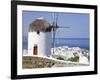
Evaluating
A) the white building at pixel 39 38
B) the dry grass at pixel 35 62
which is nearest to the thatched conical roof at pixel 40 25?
the white building at pixel 39 38

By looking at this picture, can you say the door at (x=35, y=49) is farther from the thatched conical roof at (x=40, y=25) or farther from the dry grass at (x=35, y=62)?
the thatched conical roof at (x=40, y=25)

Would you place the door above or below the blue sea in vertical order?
below

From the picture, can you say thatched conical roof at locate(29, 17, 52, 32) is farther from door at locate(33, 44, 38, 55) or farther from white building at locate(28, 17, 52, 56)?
door at locate(33, 44, 38, 55)

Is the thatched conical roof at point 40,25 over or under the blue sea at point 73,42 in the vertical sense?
over

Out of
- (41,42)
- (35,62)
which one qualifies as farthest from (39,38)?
(35,62)

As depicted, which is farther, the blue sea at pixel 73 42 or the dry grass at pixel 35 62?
the blue sea at pixel 73 42

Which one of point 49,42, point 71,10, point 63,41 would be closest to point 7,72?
point 49,42

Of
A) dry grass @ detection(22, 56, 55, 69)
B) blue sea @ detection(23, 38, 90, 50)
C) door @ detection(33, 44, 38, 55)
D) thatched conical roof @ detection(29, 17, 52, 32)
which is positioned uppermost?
thatched conical roof @ detection(29, 17, 52, 32)

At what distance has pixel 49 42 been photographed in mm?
1946

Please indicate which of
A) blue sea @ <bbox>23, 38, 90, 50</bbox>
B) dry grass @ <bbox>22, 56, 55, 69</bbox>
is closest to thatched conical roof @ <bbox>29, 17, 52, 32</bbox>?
blue sea @ <bbox>23, 38, 90, 50</bbox>

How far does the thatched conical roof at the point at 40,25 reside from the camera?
1899mm

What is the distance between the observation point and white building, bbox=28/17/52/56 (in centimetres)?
189

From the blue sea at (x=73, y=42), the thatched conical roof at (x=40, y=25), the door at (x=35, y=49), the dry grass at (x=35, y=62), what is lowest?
the dry grass at (x=35, y=62)

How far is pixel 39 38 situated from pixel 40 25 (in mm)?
121
